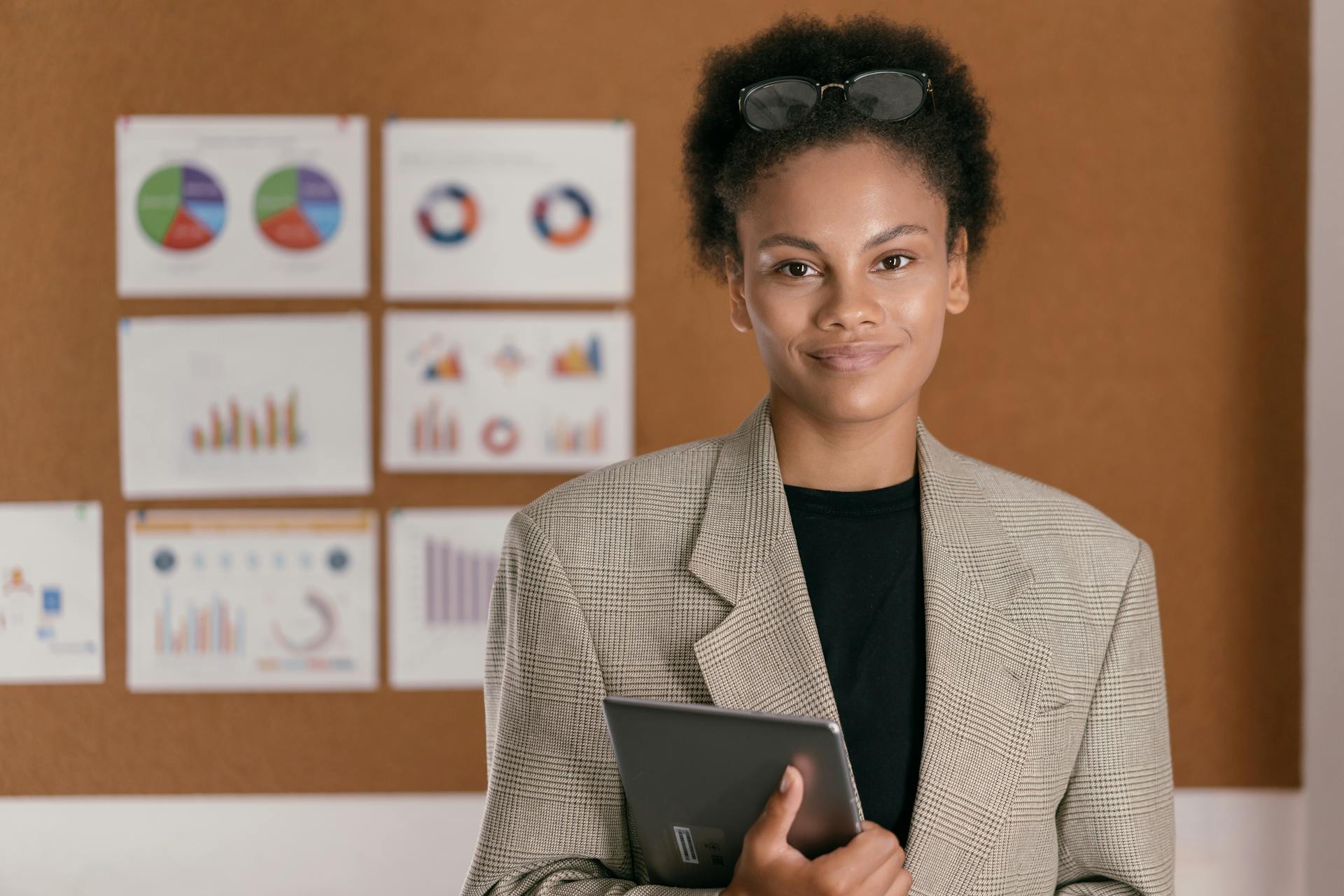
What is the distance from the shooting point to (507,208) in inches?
101

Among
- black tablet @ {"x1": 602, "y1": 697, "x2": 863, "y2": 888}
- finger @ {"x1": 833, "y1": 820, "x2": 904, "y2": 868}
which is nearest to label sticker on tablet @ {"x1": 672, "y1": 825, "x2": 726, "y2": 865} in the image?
black tablet @ {"x1": 602, "y1": 697, "x2": 863, "y2": 888}

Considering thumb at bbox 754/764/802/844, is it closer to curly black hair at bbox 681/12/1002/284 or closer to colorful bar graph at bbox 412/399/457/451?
curly black hair at bbox 681/12/1002/284

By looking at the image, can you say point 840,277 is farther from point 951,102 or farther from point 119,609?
point 119,609

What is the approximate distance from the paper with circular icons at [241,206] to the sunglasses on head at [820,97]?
1.56 m

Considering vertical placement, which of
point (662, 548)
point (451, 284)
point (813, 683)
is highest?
point (451, 284)

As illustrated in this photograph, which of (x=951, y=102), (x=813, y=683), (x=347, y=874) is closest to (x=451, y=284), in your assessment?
(x=347, y=874)

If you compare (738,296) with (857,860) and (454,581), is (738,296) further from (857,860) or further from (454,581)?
(454,581)

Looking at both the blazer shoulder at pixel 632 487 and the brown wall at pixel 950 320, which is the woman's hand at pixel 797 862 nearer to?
the blazer shoulder at pixel 632 487

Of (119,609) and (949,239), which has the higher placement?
(949,239)

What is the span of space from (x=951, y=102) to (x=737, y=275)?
1.04 ft

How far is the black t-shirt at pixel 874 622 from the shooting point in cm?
112

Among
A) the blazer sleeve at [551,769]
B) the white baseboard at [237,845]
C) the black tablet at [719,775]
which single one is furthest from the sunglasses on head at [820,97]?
the white baseboard at [237,845]

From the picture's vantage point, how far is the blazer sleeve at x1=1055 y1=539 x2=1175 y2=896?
1168 millimetres

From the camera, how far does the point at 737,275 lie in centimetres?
126
